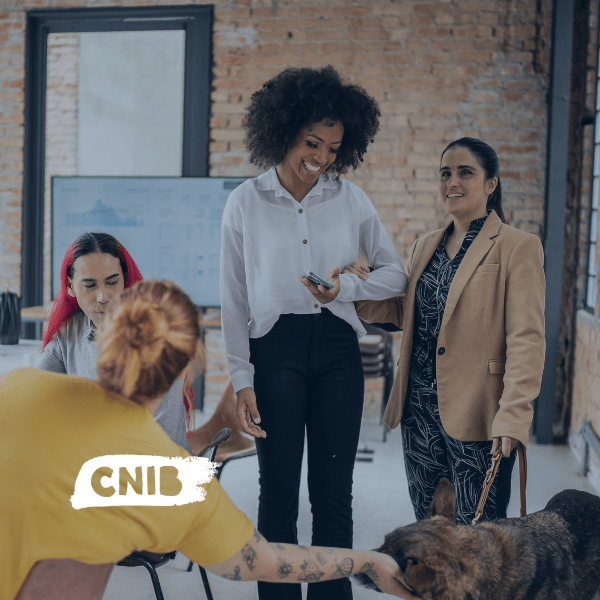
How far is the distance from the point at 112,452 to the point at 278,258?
83cm

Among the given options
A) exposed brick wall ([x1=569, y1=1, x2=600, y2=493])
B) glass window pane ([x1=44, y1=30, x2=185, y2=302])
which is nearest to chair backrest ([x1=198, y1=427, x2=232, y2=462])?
exposed brick wall ([x1=569, y1=1, x2=600, y2=493])

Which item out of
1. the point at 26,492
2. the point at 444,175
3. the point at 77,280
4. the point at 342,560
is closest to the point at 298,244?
the point at 444,175

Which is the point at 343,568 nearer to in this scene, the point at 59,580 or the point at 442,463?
the point at 59,580

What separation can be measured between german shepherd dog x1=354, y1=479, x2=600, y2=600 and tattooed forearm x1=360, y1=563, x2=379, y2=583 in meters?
0.06

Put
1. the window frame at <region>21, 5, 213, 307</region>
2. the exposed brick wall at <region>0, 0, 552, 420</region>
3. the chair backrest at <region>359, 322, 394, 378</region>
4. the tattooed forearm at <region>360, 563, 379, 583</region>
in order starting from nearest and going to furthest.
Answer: the tattooed forearm at <region>360, 563, 379, 583</region>
the chair backrest at <region>359, 322, 394, 378</region>
the exposed brick wall at <region>0, 0, 552, 420</region>
the window frame at <region>21, 5, 213, 307</region>

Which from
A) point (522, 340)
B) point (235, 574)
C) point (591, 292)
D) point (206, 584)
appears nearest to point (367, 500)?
point (206, 584)

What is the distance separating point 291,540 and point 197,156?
10.9 ft

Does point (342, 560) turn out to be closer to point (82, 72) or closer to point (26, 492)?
point (26, 492)

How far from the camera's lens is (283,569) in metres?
1.02

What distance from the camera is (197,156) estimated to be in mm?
4395

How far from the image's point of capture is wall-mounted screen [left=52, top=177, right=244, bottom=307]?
13.8ft

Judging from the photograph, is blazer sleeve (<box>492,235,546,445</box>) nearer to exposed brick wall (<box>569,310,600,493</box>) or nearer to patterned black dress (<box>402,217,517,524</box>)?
patterned black dress (<box>402,217,517,524</box>)

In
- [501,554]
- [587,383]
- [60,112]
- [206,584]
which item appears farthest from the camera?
[60,112]

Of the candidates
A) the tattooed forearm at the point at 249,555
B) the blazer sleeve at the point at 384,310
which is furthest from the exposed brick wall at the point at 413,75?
the tattooed forearm at the point at 249,555
